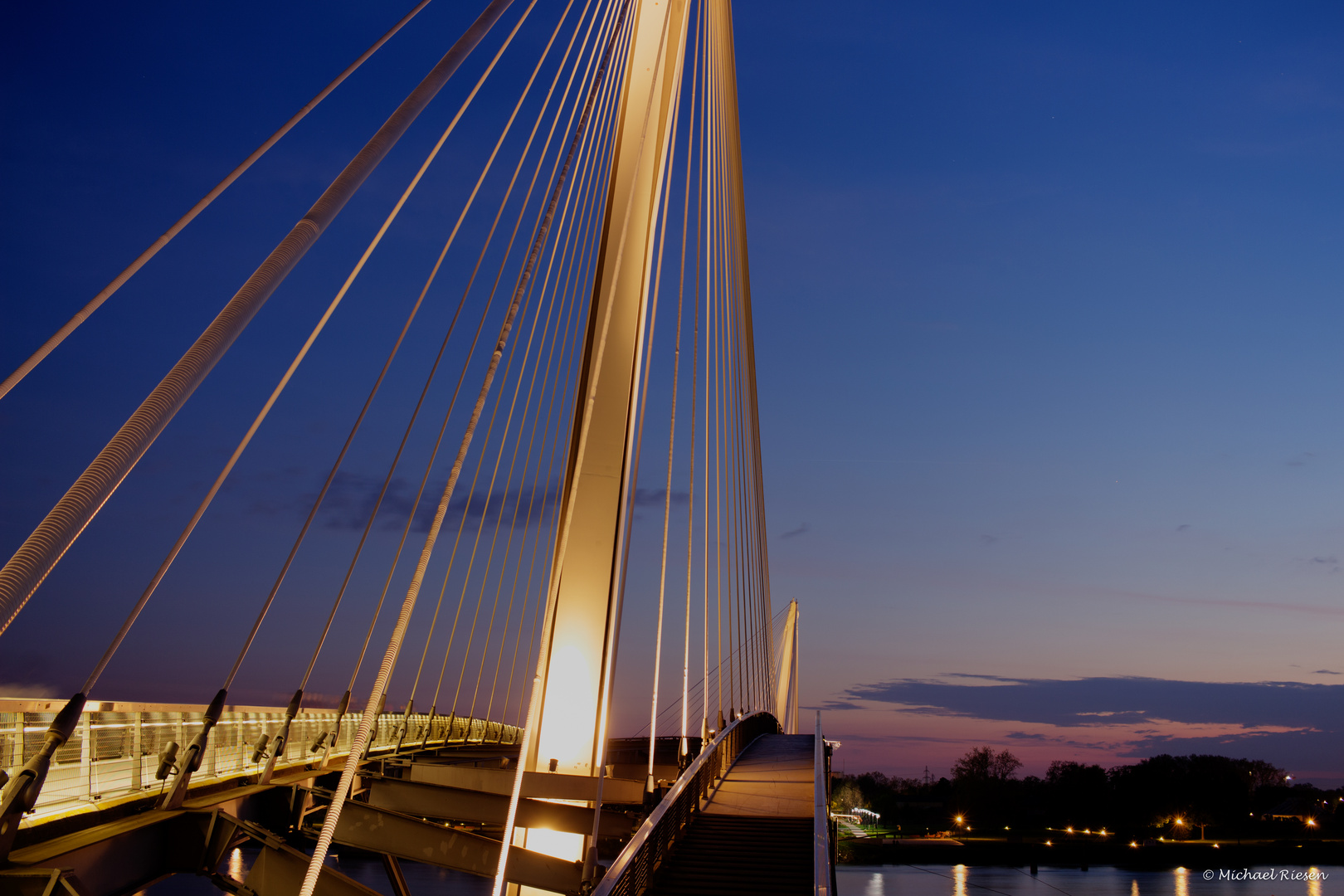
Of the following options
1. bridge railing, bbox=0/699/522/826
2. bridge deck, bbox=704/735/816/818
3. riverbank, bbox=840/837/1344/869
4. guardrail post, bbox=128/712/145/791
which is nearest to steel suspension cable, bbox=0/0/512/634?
bridge railing, bbox=0/699/522/826

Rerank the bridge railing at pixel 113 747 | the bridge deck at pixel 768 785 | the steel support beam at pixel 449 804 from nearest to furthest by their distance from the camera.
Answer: the bridge railing at pixel 113 747
the steel support beam at pixel 449 804
the bridge deck at pixel 768 785

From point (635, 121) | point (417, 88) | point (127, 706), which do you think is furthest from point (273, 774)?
point (417, 88)

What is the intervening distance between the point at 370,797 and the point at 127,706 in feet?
10.8

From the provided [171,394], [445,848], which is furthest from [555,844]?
[171,394]

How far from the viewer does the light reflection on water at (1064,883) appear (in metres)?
65.4

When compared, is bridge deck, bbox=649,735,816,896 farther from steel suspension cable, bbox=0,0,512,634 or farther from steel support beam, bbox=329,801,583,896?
steel suspension cable, bbox=0,0,512,634

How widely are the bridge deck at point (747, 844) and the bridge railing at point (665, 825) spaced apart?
188 millimetres

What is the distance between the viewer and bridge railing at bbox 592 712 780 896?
322 inches

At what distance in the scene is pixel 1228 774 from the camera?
10150 cm

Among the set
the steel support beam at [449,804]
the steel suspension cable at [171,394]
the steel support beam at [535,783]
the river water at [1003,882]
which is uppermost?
the steel suspension cable at [171,394]

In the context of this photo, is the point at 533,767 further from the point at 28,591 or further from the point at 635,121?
the point at 28,591

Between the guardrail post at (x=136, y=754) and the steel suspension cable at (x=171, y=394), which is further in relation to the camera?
the guardrail post at (x=136, y=754)

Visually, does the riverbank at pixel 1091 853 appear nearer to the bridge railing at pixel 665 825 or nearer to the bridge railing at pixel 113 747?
the bridge railing at pixel 665 825

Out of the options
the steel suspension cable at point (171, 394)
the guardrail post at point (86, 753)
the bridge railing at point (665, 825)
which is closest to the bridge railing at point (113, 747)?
the guardrail post at point (86, 753)
